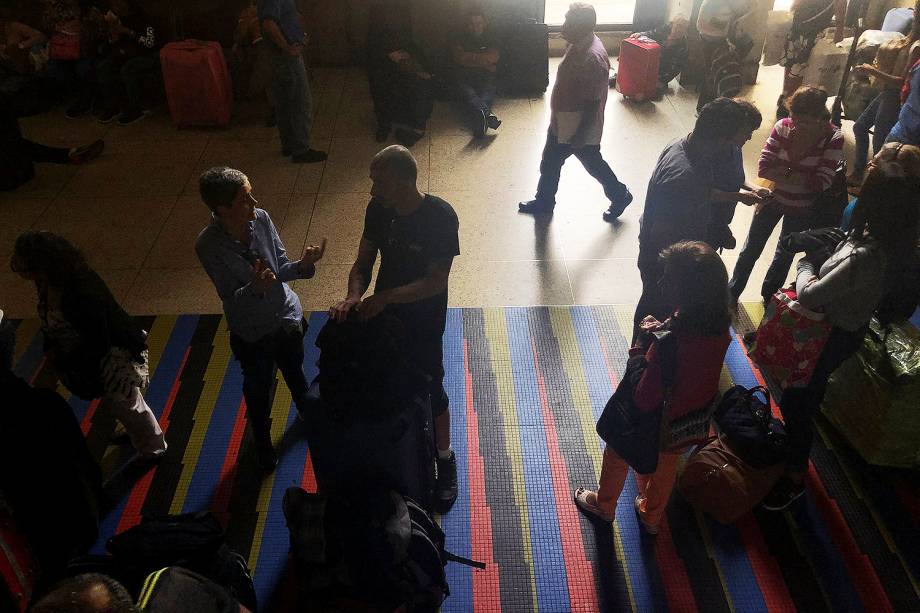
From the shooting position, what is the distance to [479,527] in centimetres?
325

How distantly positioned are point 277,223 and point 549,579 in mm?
3649

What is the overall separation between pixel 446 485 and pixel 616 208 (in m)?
3.02

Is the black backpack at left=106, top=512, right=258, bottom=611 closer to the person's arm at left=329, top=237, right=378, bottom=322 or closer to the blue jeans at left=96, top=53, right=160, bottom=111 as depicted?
the person's arm at left=329, top=237, right=378, bottom=322

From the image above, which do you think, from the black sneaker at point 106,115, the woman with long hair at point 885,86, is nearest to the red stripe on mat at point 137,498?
the black sneaker at point 106,115

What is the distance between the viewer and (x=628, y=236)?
534 cm

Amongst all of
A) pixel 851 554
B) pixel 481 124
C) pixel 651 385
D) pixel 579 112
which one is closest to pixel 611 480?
pixel 651 385

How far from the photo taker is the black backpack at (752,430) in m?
3.14

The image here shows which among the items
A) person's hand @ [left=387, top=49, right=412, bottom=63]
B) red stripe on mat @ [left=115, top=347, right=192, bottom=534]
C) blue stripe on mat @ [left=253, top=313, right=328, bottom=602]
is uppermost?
person's hand @ [left=387, top=49, right=412, bottom=63]

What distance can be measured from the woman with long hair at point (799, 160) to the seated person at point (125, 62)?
6323 millimetres

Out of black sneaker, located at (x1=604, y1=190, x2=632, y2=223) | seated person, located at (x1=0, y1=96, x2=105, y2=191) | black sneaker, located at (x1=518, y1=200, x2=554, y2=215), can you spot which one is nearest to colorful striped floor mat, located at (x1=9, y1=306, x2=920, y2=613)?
black sneaker, located at (x1=604, y1=190, x2=632, y2=223)

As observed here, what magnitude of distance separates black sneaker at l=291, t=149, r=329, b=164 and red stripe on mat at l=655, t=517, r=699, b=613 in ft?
15.2

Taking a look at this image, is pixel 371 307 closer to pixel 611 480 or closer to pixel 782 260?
pixel 611 480

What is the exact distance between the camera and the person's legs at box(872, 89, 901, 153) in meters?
5.38

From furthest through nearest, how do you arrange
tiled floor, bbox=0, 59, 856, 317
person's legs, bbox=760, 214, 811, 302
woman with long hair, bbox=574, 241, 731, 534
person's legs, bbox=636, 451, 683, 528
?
tiled floor, bbox=0, 59, 856, 317, person's legs, bbox=760, 214, 811, 302, person's legs, bbox=636, 451, 683, 528, woman with long hair, bbox=574, 241, 731, 534
